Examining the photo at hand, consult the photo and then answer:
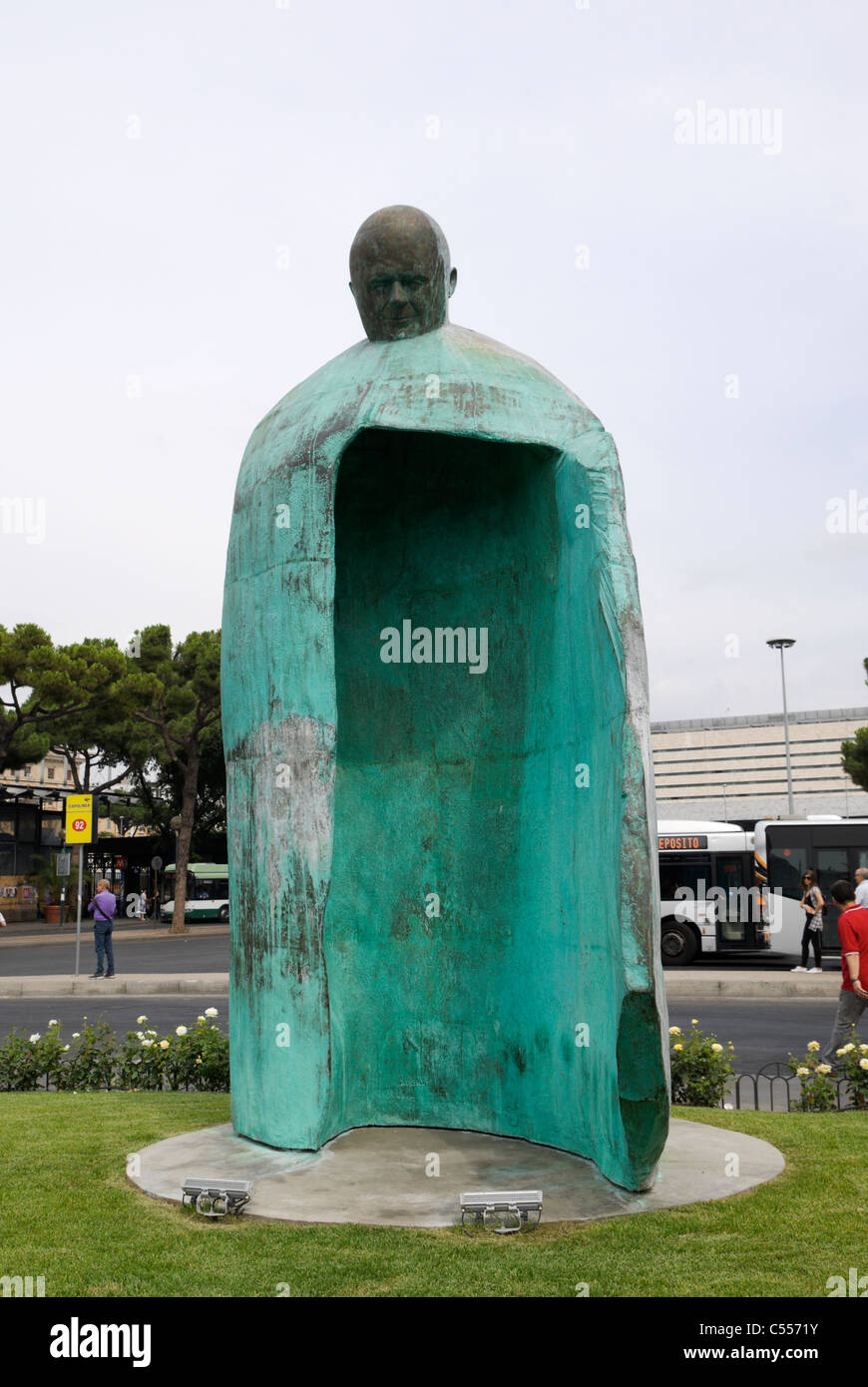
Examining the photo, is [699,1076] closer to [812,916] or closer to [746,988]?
[746,988]

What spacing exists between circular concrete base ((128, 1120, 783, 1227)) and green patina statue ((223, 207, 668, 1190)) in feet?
0.61

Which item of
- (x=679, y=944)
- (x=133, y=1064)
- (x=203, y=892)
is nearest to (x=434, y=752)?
(x=133, y=1064)

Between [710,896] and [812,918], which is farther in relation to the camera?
[710,896]

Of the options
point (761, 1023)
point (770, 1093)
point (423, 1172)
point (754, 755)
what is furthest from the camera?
point (754, 755)

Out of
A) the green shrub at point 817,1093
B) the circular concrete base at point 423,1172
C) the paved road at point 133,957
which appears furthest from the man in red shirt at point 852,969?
the paved road at point 133,957

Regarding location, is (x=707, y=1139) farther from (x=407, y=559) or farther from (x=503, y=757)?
(x=407, y=559)

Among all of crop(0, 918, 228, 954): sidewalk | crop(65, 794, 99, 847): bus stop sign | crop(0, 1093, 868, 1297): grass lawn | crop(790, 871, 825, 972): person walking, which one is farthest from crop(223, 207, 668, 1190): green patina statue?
crop(0, 918, 228, 954): sidewalk

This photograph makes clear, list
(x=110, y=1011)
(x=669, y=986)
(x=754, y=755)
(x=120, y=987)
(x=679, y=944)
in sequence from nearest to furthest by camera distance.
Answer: (x=110, y=1011), (x=669, y=986), (x=120, y=987), (x=679, y=944), (x=754, y=755)

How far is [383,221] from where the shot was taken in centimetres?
775

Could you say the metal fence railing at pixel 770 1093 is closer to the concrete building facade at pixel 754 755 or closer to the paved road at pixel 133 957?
the paved road at pixel 133 957

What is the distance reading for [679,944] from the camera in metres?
23.2

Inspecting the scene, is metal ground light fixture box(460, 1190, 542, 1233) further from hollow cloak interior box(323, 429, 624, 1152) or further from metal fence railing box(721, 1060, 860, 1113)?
metal fence railing box(721, 1060, 860, 1113)

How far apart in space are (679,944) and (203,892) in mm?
34311

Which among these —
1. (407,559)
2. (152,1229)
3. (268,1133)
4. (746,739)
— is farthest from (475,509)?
(746,739)
